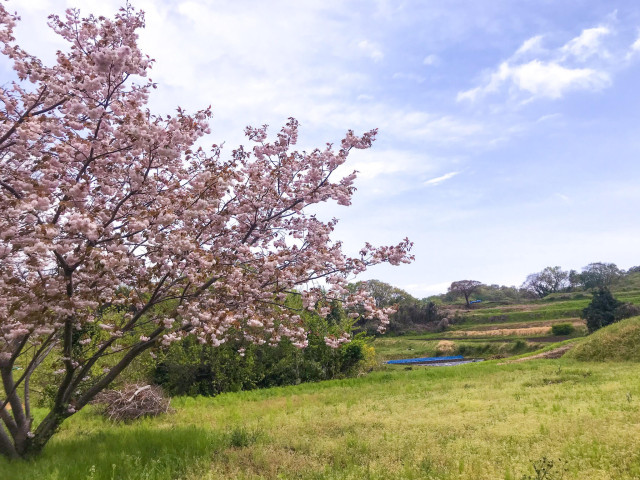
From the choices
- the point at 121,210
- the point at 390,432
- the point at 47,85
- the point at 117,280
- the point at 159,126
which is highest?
the point at 47,85

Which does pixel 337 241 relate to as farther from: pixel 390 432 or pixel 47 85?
pixel 47 85

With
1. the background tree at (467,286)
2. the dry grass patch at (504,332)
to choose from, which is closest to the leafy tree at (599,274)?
the background tree at (467,286)

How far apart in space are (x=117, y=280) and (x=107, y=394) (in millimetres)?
10352

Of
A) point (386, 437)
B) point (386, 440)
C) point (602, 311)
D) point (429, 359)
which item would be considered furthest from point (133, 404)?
point (602, 311)

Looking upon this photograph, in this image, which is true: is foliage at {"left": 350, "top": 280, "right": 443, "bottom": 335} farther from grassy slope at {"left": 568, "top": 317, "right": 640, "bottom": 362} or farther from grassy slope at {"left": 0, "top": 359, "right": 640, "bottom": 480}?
grassy slope at {"left": 0, "top": 359, "right": 640, "bottom": 480}

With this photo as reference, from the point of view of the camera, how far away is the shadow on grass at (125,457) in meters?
7.05

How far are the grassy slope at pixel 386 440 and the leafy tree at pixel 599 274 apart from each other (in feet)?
338

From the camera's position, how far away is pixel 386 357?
→ 53969 mm

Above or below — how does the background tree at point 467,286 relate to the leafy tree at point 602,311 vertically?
above

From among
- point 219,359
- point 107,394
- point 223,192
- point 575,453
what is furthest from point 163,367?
point 575,453

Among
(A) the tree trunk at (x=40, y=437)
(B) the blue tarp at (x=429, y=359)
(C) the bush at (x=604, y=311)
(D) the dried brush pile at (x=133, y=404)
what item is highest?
(A) the tree trunk at (x=40, y=437)

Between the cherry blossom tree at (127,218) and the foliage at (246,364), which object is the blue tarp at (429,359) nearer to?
the foliage at (246,364)

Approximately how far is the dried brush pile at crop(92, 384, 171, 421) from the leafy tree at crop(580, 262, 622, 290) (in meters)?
111

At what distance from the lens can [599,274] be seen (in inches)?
4154
